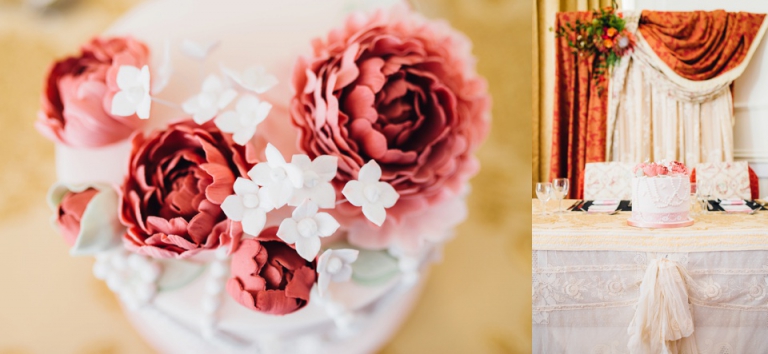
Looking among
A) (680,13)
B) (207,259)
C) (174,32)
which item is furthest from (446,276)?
(680,13)

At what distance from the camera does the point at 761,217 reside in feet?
5.44

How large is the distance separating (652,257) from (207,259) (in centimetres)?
140

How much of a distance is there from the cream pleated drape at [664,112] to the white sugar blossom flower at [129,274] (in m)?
3.14

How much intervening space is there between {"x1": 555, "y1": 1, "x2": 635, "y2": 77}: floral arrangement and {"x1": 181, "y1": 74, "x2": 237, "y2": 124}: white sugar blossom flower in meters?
2.99

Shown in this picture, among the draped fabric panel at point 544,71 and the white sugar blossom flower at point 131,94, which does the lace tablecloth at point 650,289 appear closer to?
the white sugar blossom flower at point 131,94

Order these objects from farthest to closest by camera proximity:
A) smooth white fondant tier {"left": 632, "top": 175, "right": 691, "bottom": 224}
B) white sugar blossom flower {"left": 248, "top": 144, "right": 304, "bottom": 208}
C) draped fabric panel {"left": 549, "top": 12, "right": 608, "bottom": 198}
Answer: draped fabric panel {"left": 549, "top": 12, "right": 608, "bottom": 198}, smooth white fondant tier {"left": 632, "top": 175, "right": 691, "bottom": 224}, white sugar blossom flower {"left": 248, "top": 144, "right": 304, "bottom": 208}

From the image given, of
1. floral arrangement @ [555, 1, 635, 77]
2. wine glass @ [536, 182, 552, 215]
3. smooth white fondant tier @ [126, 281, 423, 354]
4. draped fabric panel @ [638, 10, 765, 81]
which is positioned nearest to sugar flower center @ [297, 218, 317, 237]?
smooth white fondant tier @ [126, 281, 423, 354]

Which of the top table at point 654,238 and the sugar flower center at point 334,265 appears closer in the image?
the sugar flower center at point 334,265

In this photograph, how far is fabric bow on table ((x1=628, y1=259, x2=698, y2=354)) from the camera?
1404 mm

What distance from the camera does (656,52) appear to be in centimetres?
295

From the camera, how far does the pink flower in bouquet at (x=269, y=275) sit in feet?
1.30

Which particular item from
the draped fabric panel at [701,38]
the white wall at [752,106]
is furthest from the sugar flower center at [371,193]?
the white wall at [752,106]

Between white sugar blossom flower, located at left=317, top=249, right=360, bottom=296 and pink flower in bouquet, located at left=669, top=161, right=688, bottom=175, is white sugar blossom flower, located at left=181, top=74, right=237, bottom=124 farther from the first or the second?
pink flower in bouquet, located at left=669, top=161, right=688, bottom=175

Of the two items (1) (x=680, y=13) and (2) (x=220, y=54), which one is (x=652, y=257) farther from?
(1) (x=680, y=13)
